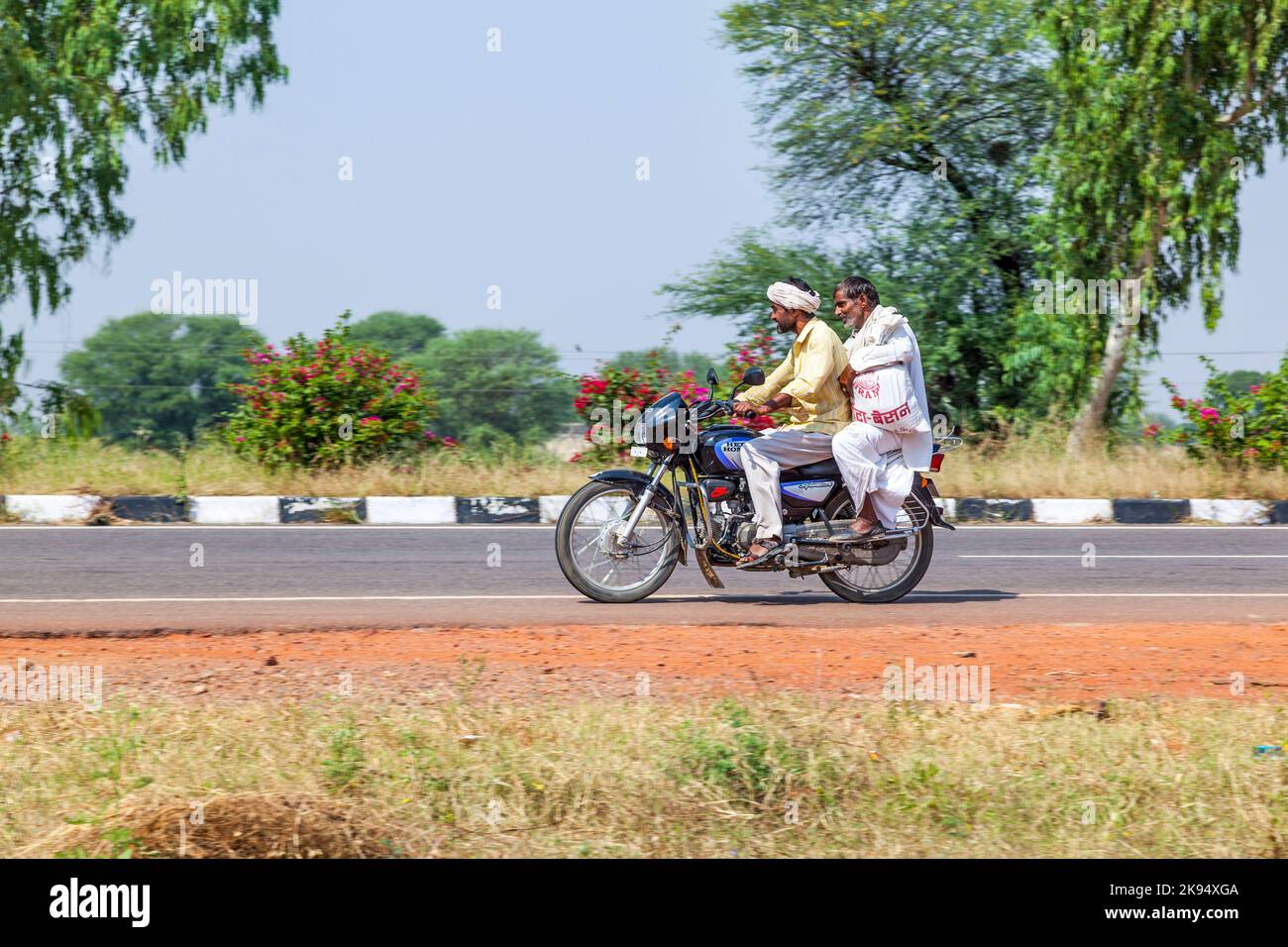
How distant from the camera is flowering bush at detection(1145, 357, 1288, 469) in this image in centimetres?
1518

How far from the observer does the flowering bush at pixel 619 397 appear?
14.8 metres

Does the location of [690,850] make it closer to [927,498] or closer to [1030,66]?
[927,498]

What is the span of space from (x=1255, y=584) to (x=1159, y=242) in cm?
890

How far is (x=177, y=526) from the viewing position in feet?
40.0

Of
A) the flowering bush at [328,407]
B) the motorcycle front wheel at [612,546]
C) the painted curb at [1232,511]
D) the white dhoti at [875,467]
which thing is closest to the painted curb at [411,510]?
the flowering bush at [328,407]

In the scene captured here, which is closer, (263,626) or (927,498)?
(263,626)

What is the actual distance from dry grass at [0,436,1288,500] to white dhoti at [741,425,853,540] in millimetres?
6375

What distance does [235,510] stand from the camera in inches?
513

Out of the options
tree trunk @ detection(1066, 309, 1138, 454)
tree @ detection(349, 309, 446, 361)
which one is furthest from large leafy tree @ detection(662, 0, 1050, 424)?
tree @ detection(349, 309, 446, 361)

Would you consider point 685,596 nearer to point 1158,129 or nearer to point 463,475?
point 463,475

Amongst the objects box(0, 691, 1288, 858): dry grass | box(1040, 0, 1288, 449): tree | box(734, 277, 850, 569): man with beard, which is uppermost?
box(1040, 0, 1288, 449): tree

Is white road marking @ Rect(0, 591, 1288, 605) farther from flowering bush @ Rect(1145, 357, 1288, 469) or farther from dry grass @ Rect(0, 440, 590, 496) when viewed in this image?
flowering bush @ Rect(1145, 357, 1288, 469)

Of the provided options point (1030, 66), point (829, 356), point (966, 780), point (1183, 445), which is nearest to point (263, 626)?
point (829, 356)

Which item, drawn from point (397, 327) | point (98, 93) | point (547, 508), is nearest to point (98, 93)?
point (98, 93)
